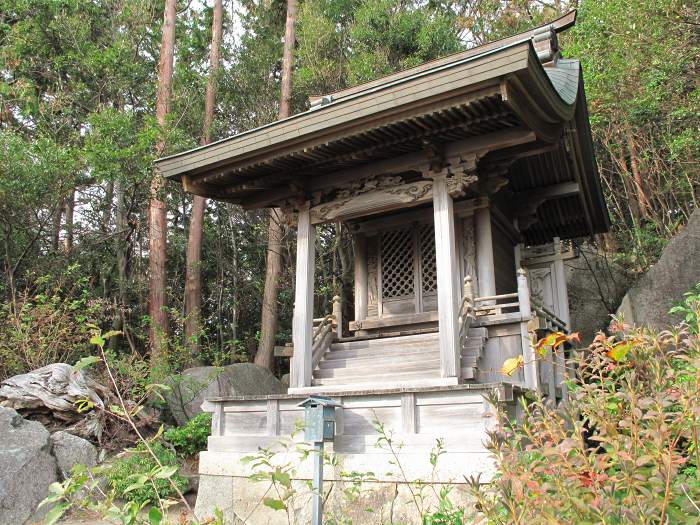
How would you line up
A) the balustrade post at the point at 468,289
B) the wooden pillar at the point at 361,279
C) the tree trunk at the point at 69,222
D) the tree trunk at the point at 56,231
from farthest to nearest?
the tree trunk at the point at 69,222
the tree trunk at the point at 56,231
the wooden pillar at the point at 361,279
the balustrade post at the point at 468,289

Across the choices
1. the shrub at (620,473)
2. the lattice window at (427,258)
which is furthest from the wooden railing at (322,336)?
the shrub at (620,473)

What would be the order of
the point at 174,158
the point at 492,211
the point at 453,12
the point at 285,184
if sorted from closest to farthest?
the point at 174,158 < the point at 285,184 < the point at 492,211 < the point at 453,12

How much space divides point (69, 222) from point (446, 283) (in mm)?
14769

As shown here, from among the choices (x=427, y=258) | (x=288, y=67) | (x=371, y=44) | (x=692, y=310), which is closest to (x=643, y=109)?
(x=371, y=44)

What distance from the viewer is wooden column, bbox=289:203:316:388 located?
7.43 m

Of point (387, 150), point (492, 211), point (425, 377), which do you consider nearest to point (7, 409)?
point (425, 377)

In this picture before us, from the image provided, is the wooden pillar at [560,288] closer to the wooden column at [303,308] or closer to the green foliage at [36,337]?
the wooden column at [303,308]

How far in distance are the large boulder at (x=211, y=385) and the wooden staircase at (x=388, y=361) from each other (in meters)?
3.03

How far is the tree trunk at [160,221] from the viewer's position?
42.5ft

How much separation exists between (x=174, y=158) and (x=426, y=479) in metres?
5.06

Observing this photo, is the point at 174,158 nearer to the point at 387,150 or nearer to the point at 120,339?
the point at 387,150

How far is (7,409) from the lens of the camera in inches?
316

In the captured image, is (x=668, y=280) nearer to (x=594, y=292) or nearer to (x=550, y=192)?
(x=594, y=292)

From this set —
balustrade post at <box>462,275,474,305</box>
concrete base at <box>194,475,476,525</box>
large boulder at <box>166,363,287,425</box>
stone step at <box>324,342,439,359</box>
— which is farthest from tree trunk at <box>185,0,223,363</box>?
balustrade post at <box>462,275,474,305</box>
